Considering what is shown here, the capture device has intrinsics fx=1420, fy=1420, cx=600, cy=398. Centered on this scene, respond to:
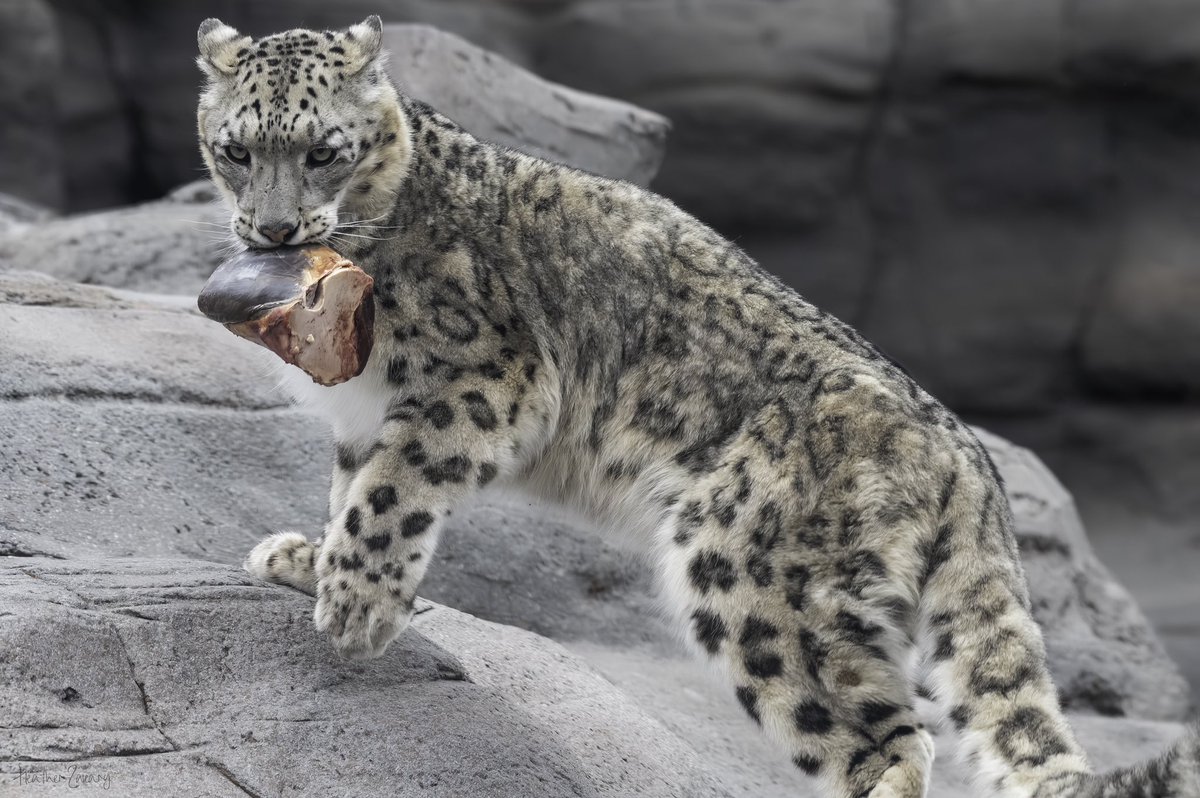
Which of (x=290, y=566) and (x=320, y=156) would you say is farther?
(x=290, y=566)

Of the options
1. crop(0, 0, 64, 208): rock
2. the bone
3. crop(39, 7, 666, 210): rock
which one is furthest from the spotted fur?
crop(0, 0, 64, 208): rock

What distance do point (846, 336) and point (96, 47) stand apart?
329 inches

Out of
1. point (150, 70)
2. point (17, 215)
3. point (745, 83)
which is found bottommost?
point (17, 215)

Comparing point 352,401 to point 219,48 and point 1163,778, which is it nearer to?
point 219,48

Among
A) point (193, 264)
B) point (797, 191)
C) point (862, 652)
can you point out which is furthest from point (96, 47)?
point (862, 652)

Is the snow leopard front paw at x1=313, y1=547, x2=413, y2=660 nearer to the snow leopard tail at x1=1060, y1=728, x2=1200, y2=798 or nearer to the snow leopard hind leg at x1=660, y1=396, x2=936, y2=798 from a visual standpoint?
the snow leopard hind leg at x1=660, y1=396, x2=936, y2=798

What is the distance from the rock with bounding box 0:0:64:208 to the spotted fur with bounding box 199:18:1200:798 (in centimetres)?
729

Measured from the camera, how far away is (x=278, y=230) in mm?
3316

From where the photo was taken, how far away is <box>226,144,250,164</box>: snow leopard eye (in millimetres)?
3418

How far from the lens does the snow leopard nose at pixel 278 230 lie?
331cm

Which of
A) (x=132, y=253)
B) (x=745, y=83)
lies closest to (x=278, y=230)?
(x=132, y=253)

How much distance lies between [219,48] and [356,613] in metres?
1.49

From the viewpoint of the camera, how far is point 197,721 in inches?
118

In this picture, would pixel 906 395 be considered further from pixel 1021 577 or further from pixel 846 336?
pixel 1021 577
